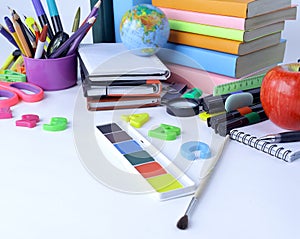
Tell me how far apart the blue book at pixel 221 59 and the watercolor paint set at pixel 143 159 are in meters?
0.20

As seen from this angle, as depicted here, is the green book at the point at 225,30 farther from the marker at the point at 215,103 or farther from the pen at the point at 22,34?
the pen at the point at 22,34

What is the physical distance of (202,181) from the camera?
1.79 feet

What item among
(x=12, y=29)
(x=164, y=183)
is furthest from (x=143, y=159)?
(x=12, y=29)

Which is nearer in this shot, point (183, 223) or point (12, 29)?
point (183, 223)

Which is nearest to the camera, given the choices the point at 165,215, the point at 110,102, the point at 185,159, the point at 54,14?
the point at 165,215

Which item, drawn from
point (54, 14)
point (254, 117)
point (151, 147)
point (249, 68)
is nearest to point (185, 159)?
point (151, 147)

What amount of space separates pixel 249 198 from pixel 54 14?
530 millimetres

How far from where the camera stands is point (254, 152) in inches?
24.4

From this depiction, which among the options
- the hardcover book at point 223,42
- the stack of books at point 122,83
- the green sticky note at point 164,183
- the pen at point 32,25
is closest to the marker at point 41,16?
the pen at point 32,25

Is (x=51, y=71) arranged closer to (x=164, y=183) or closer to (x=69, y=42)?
(x=69, y=42)

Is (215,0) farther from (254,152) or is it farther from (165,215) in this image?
(165,215)

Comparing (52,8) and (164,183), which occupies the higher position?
(52,8)

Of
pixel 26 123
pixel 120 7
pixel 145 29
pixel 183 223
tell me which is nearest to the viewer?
pixel 183 223

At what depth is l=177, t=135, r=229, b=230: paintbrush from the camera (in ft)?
1.54
